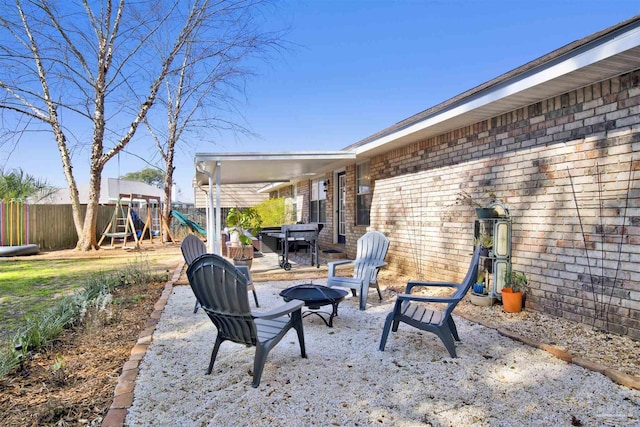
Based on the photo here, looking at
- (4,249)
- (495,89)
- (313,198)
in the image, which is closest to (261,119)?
(313,198)

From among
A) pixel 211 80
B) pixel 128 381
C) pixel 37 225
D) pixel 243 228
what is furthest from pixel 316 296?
pixel 37 225

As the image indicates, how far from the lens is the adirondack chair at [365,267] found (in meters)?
5.05

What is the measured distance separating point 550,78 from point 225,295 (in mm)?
3666

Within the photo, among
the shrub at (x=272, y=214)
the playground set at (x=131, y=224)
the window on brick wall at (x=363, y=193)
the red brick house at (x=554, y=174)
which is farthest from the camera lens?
the shrub at (x=272, y=214)

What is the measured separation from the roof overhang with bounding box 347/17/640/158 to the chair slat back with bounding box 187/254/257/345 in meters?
3.47

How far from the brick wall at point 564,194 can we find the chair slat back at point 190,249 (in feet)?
12.7

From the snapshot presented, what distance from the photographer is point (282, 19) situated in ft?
31.2

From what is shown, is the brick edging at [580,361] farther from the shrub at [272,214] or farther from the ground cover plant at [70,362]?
the shrub at [272,214]

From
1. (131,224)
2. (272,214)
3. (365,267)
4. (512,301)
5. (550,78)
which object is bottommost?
(512,301)

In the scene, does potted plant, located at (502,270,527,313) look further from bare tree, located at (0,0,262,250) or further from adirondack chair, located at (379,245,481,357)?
bare tree, located at (0,0,262,250)

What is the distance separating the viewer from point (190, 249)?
522 cm

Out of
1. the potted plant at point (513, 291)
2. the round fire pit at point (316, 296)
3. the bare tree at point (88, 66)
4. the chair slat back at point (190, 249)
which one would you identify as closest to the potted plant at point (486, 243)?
the potted plant at point (513, 291)

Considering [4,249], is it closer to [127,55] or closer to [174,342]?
[127,55]

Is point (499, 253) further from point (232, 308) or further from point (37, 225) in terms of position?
point (37, 225)
